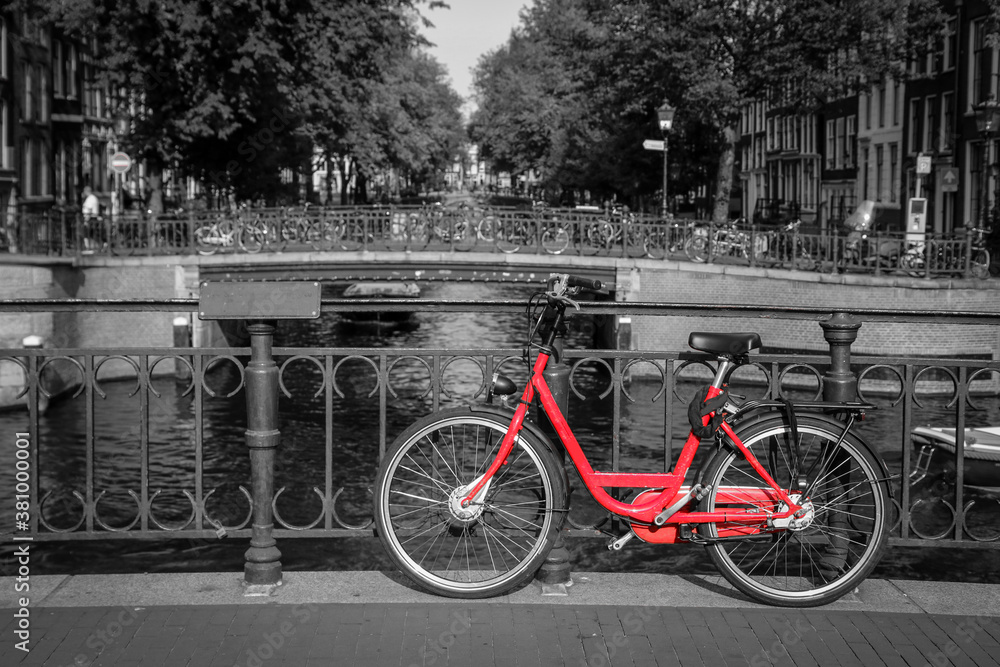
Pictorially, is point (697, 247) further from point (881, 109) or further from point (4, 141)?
point (4, 141)

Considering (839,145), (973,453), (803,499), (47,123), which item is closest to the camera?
(803,499)

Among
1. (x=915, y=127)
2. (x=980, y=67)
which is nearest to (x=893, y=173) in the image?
(x=915, y=127)

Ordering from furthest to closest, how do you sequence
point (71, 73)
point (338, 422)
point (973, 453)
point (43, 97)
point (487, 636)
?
1. point (71, 73)
2. point (43, 97)
3. point (338, 422)
4. point (973, 453)
5. point (487, 636)

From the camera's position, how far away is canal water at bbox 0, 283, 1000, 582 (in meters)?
13.2

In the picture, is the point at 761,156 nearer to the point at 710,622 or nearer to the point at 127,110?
the point at 127,110

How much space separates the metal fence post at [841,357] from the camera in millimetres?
4957

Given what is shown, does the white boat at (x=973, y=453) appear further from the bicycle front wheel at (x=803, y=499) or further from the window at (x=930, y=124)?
the window at (x=930, y=124)

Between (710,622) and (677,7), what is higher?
(677,7)

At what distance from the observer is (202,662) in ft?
13.1

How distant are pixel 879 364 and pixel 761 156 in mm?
57140

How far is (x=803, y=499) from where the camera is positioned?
474 centimetres

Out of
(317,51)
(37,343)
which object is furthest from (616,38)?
(37,343)

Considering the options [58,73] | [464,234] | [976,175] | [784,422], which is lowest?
[784,422]

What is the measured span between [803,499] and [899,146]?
A: 39284 millimetres
